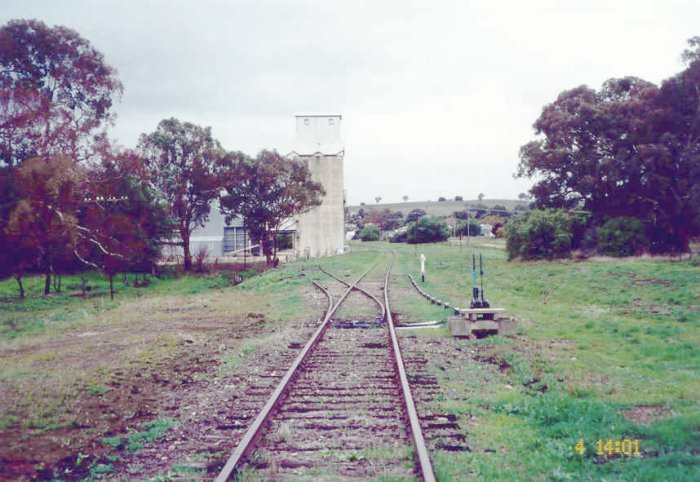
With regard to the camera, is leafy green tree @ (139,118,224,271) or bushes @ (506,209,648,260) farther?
leafy green tree @ (139,118,224,271)

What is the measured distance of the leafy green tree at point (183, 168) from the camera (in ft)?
139

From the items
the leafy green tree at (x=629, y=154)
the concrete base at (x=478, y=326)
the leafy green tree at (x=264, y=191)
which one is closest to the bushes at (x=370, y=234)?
the leafy green tree at (x=264, y=191)

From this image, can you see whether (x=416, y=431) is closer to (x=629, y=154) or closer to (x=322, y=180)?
(x=629, y=154)

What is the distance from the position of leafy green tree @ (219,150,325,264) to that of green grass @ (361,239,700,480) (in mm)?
31299

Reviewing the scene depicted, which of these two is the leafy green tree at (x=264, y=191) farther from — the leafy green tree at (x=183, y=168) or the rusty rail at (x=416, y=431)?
the rusty rail at (x=416, y=431)

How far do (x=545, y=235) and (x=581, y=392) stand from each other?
3373cm

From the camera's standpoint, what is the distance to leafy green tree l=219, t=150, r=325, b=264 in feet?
153

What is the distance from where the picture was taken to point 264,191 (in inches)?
1882

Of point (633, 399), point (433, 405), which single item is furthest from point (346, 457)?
point (633, 399)

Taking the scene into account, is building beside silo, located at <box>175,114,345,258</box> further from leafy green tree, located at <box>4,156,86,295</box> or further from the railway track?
the railway track

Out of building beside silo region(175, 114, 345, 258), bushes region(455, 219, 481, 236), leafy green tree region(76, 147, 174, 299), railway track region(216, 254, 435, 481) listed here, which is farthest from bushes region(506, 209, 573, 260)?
bushes region(455, 219, 481, 236)

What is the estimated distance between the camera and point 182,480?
5.11m

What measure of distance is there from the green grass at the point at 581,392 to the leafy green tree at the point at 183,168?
28.9 m

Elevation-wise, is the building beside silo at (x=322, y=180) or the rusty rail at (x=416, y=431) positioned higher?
the building beside silo at (x=322, y=180)
